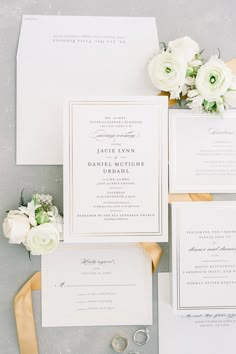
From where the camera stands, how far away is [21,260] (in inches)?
41.1

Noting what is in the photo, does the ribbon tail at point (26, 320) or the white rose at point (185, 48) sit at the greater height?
the white rose at point (185, 48)

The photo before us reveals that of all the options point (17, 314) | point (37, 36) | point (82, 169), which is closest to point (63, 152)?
point (82, 169)

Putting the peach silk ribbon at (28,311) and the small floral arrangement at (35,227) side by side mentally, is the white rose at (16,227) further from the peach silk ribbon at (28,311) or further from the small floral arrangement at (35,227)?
the peach silk ribbon at (28,311)

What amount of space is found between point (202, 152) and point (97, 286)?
1.37ft

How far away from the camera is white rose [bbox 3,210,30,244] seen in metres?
0.96

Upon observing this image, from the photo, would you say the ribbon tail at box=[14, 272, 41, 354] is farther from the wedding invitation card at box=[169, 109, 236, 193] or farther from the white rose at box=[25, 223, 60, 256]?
the wedding invitation card at box=[169, 109, 236, 193]

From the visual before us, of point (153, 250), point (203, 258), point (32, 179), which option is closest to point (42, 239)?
point (32, 179)

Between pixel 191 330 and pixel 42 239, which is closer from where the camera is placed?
pixel 42 239

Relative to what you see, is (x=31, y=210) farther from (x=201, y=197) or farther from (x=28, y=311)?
(x=201, y=197)

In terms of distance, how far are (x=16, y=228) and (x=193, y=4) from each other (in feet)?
2.29

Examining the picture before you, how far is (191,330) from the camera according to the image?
1060 millimetres

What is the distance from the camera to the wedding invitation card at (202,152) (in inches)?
41.2

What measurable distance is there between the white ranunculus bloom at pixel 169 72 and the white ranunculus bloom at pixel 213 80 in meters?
0.04

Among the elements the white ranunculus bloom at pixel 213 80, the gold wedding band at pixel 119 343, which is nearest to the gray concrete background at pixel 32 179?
the gold wedding band at pixel 119 343
